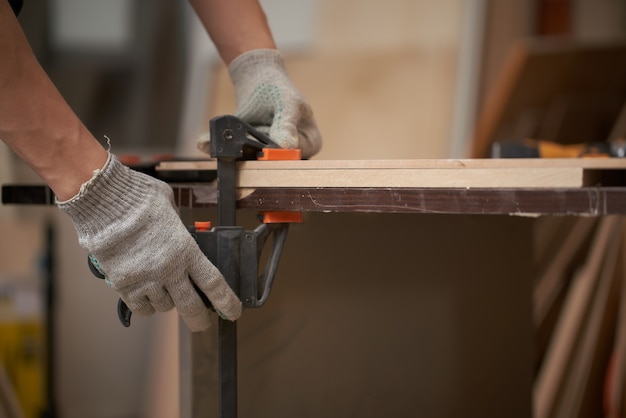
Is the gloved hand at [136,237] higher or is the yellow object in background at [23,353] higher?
the gloved hand at [136,237]

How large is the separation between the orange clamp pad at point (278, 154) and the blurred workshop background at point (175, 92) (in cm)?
221

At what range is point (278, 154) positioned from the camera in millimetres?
1019

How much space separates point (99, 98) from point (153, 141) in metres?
0.31

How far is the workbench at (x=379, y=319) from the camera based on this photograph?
1211 mm

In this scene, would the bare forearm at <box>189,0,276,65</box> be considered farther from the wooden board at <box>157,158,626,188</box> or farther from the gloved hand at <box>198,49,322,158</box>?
the wooden board at <box>157,158,626,188</box>

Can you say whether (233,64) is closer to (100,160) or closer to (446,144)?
(100,160)

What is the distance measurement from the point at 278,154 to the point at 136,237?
0.23 metres

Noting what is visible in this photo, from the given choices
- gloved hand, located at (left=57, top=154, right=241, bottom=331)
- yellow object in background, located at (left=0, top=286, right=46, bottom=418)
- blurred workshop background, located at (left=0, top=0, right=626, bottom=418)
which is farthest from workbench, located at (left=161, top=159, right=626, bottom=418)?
yellow object in background, located at (left=0, top=286, right=46, bottom=418)

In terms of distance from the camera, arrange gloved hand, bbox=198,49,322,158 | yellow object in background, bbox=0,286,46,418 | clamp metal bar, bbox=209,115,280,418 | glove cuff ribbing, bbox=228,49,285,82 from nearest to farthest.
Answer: clamp metal bar, bbox=209,115,280,418
gloved hand, bbox=198,49,322,158
glove cuff ribbing, bbox=228,49,285,82
yellow object in background, bbox=0,286,46,418

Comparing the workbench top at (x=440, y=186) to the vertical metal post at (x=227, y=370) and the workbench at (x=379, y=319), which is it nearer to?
the workbench at (x=379, y=319)

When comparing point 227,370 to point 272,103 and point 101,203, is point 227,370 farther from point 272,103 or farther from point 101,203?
point 272,103

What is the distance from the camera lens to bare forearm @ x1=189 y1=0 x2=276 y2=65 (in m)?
1.24

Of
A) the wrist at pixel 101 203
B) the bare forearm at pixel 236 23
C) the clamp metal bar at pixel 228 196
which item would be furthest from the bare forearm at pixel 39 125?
the bare forearm at pixel 236 23

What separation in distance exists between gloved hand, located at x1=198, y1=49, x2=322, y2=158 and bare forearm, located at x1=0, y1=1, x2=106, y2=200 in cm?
23
